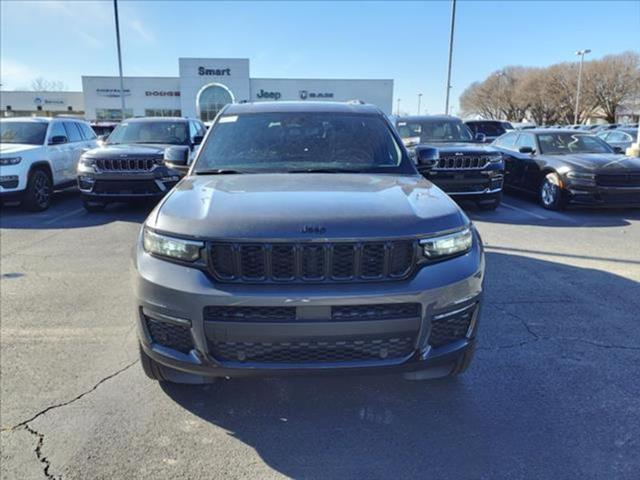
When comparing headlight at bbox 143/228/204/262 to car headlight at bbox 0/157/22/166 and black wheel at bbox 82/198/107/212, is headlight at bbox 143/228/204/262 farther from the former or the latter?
car headlight at bbox 0/157/22/166

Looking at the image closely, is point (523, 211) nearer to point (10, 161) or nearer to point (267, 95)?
point (10, 161)

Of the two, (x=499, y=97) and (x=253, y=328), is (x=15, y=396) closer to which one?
(x=253, y=328)

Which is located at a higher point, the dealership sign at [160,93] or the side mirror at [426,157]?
the dealership sign at [160,93]

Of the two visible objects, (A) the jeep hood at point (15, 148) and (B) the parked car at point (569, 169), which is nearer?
(B) the parked car at point (569, 169)

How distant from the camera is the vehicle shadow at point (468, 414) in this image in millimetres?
2480

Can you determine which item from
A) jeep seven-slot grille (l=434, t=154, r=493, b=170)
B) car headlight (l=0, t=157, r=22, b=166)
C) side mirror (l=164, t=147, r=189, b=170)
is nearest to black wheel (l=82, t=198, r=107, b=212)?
car headlight (l=0, t=157, r=22, b=166)

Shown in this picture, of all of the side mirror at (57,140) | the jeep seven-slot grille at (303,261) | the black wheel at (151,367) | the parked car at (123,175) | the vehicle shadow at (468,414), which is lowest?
the vehicle shadow at (468,414)

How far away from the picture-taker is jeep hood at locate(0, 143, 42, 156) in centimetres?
922

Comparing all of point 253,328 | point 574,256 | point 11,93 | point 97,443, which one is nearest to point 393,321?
point 253,328

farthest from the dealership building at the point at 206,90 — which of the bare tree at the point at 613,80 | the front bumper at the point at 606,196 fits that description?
the front bumper at the point at 606,196

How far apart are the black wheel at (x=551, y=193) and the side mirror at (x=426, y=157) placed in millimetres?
6123

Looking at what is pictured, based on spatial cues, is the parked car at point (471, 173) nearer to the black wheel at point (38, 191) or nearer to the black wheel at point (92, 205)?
the black wheel at point (92, 205)

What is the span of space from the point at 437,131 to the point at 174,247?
30.6 ft

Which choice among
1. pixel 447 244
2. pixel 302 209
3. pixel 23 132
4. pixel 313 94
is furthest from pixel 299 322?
pixel 313 94
